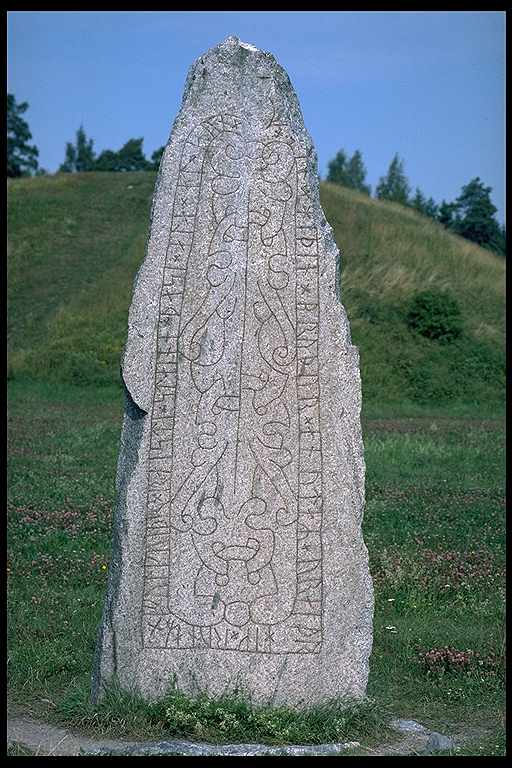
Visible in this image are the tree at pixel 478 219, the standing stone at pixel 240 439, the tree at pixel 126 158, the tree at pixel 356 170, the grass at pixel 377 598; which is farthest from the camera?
the tree at pixel 356 170

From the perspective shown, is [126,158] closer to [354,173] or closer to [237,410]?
[354,173]

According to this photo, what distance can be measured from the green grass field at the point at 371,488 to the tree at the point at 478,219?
21.0m

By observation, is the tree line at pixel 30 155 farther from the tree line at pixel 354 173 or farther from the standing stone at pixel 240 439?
the standing stone at pixel 240 439

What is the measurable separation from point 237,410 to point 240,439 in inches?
6.7

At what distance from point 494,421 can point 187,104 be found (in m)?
17.5

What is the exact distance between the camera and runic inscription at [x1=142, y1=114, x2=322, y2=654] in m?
6.25

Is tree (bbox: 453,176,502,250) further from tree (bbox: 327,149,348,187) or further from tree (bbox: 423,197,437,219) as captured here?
tree (bbox: 327,149,348,187)

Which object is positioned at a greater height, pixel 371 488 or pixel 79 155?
pixel 79 155

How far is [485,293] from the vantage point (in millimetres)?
34250

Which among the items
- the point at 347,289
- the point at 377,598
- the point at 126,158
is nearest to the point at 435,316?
the point at 347,289

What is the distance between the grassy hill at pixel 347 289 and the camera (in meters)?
27.6

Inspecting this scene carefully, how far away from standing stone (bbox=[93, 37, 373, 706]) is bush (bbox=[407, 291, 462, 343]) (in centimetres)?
2364

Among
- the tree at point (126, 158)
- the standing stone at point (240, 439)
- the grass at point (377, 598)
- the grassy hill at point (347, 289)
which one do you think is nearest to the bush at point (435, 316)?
the grassy hill at point (347, 289)

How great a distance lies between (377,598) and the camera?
8.73 m
